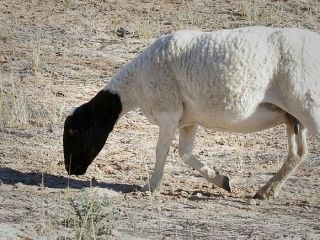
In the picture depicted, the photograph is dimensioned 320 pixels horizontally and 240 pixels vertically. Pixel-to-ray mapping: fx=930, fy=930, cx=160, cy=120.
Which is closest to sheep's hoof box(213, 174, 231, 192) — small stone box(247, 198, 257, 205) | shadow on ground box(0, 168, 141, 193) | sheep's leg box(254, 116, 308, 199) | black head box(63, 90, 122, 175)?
sheep's leg box(254, 116, 308, 199)

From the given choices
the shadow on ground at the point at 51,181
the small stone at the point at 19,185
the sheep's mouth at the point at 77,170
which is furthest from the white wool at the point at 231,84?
the small stone at the point at 19,185

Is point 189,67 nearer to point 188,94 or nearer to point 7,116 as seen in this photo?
point 188,94

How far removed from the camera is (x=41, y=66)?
1659 cm

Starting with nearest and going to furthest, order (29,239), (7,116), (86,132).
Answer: (29,239) → (86,132) → (7,116)

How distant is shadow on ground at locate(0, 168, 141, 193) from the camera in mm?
10547

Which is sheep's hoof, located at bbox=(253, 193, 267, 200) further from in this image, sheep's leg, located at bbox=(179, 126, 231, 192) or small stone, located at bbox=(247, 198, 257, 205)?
sheep's leg, located at bbox=(179, 126, 231, 192)

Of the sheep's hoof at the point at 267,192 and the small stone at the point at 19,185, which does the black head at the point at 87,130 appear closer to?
the small stone at the point at 19,185

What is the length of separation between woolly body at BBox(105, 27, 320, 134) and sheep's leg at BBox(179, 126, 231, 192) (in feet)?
1.65

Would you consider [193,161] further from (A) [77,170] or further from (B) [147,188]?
(A) [77,170]

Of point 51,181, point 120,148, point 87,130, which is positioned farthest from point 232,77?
point 120,148

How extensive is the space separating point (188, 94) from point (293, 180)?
1.91m

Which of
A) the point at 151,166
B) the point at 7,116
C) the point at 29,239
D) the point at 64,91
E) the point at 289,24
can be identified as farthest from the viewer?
the point at 289,24

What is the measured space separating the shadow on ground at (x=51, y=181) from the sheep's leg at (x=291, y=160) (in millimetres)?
1464

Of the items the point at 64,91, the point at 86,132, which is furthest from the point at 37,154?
the point at 64,91
